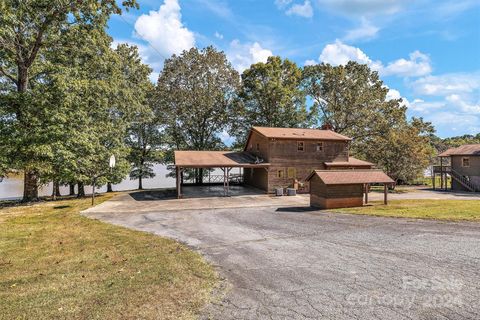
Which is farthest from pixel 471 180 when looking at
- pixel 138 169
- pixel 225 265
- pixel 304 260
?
pixel 138 169

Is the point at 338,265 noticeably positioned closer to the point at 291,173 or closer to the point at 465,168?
the point at 291,173

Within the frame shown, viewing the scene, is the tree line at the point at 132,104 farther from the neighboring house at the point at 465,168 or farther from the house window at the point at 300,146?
the house window at the point at 300,146

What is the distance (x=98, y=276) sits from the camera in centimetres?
721

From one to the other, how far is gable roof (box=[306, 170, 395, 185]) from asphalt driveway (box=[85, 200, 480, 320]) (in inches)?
180

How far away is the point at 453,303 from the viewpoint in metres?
5.93

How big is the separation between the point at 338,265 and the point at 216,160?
67.9 ft

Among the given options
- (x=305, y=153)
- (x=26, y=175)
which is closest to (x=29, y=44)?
(x=26, y=175)

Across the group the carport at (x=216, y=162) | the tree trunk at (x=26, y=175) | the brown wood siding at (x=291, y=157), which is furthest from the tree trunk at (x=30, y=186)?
the brown wood siding at (x=291, y=157)

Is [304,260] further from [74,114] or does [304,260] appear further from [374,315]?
[74,114]

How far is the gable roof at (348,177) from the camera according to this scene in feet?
65.5

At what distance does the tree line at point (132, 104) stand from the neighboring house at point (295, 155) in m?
8.96

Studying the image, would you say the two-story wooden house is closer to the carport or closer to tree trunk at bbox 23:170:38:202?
the carport

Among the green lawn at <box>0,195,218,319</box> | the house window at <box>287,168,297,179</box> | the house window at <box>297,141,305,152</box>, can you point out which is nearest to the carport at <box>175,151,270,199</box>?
the house window at <box>287,168,297,179</box>

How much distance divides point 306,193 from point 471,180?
21105 mm
